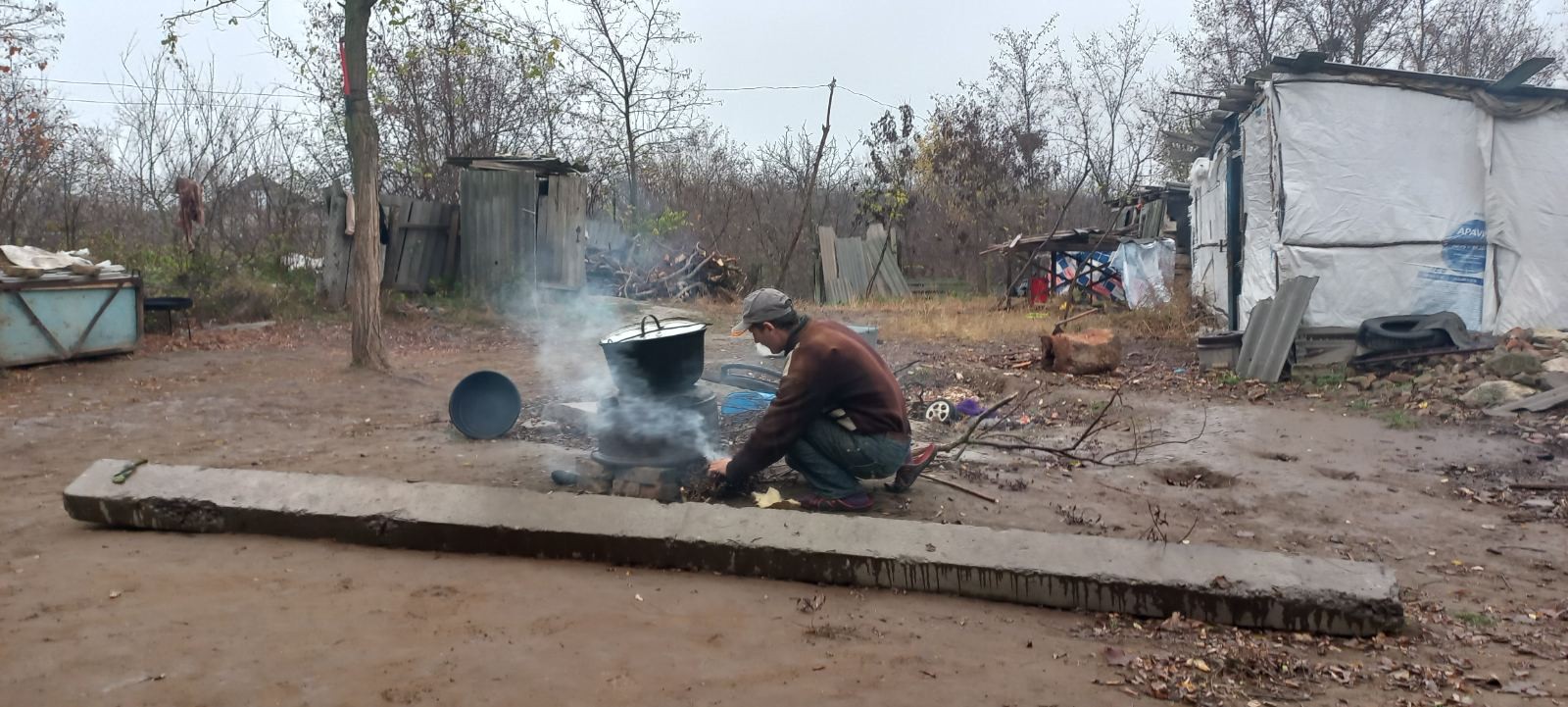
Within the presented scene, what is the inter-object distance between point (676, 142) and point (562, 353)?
12.0m

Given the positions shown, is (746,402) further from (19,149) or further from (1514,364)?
(19,149)

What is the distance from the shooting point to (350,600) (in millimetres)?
3779

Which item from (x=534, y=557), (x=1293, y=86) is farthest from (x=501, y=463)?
(x=1293, y=86)

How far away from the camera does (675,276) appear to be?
19031mm

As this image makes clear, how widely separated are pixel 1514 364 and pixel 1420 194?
256 cm

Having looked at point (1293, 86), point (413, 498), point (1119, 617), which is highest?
point (1293, 86)

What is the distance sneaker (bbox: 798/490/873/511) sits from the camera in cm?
487

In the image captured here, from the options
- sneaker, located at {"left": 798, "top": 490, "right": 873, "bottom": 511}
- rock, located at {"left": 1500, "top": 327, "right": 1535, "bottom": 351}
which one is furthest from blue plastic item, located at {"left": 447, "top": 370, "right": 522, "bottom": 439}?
rock, located at {"left": 1500, "top": 327, "right": 1535, "bottom": 351}

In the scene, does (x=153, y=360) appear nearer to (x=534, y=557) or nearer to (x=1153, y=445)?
(x=534, y=557)

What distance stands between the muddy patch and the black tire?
16.6 feet

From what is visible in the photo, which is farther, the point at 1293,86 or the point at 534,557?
the point at 1293,86

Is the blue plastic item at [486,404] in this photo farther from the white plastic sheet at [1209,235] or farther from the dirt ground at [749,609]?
the white plastic sheet at [1209,235]

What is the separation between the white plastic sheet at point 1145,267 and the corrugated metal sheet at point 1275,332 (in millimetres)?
5783

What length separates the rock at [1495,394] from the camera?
8.12m
